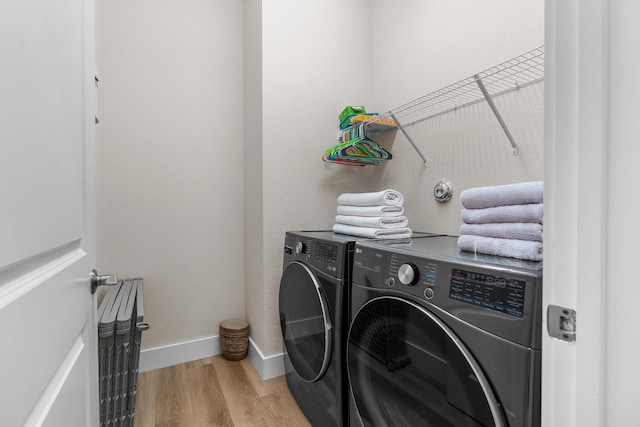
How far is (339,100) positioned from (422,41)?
1.96ft

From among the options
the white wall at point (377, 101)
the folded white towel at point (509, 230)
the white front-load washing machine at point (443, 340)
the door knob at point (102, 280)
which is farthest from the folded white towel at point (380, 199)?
the door knob at point (102, 280)

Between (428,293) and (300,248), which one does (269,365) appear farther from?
(428,293)

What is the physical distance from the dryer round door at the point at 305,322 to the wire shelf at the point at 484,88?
3.05 ft

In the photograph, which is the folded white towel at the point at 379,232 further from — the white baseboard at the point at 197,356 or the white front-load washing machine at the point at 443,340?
the white baseboard at the point at 197,356

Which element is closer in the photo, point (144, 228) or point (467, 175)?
point (467, 175)

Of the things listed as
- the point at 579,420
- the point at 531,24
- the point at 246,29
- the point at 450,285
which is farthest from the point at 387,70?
the point at 579,420

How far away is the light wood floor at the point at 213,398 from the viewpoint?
146 cm

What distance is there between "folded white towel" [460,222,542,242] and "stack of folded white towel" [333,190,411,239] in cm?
45

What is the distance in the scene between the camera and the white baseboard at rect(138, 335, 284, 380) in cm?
181

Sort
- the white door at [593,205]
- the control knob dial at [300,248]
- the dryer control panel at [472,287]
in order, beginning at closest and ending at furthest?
the white door at [593,205]
the dryer control panel at [472,287]
the control knob dial at [300,248]

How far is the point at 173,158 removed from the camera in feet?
6.49

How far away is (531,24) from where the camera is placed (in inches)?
47.0

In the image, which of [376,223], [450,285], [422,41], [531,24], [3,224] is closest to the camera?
[3,224]

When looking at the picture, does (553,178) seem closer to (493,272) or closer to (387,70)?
(493,272)
